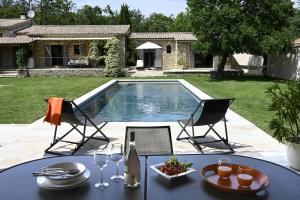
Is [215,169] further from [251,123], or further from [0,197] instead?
[251,123]

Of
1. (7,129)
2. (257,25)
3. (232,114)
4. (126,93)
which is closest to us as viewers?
(7,129)

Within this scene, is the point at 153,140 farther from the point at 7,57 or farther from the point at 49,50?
the point at 7,57

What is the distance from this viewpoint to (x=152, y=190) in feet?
9.20

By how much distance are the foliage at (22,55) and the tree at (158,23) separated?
26.5m

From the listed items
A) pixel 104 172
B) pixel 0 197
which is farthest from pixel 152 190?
pixel 0 197

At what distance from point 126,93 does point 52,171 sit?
14234mm

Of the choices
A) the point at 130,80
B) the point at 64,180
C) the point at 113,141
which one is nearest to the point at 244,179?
the point at 64,180

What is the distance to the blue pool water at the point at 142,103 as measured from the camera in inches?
450

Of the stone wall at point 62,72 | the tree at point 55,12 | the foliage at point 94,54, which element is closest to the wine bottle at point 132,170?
the stone wall at point 62,72

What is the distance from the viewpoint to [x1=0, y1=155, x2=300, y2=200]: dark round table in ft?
8.80

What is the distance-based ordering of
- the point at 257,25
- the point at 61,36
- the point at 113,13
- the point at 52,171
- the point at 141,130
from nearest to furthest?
1. the point at 52,171
2. the point at 141,130
3. the point at 257,25
4. the point at 61,36
5. the point at 113,13

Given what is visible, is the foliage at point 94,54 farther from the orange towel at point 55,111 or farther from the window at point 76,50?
the orange towel at point 55,111

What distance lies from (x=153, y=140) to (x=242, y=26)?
658 inches

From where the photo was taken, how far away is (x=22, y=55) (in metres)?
26.5
